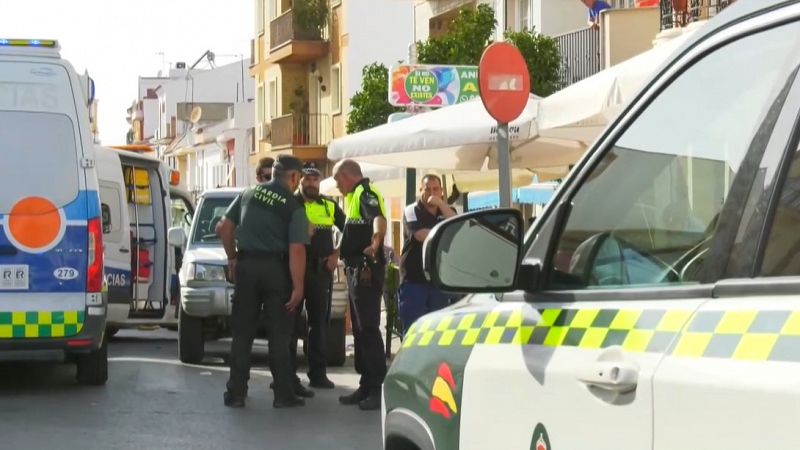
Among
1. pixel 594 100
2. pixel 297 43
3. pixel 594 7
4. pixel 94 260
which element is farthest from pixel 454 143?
pixel 297 43

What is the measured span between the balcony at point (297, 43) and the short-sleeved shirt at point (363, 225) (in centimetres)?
3383

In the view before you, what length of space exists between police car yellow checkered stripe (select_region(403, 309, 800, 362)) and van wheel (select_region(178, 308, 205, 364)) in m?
10.6

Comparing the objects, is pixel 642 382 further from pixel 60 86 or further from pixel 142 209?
pixel 142 209

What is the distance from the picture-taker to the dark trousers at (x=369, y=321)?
1095cm

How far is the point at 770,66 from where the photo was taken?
2838 millimetres

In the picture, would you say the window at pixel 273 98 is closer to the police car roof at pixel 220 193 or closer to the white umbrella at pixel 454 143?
the police car roof at pixel 220 193

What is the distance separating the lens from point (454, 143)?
39.7ft

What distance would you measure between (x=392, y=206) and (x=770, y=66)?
34705mm

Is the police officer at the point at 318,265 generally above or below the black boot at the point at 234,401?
above

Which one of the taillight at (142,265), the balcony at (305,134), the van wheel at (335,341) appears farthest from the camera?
the balcony at (305,134)

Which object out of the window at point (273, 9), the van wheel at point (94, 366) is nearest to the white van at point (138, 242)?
the van wheel at point (94, 366)

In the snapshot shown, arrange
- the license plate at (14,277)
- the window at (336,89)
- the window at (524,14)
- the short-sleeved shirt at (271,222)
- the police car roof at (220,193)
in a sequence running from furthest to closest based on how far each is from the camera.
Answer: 1. the window at (336,89)
2. the window at (524,14)
3. the police car roof at (220,193)
4. the license plate at (14,277)
5. the short-sleeved shirt at (271,222)

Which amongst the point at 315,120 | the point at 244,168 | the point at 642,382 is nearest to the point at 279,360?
the point at 642,382

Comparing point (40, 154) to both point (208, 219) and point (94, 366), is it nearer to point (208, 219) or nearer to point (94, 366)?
point (94, 366)
